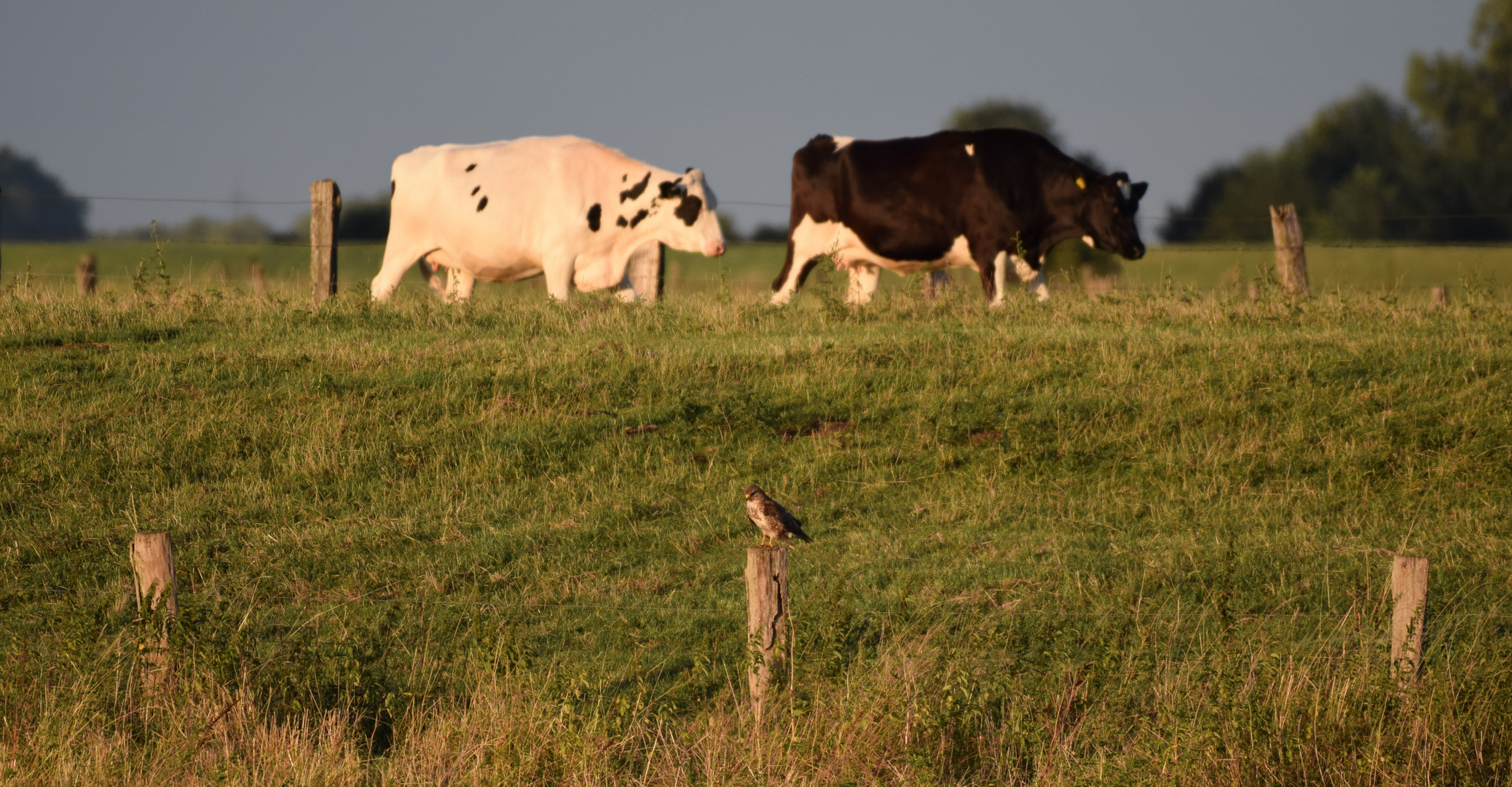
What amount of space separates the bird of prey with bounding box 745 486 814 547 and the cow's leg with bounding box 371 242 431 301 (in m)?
10.6

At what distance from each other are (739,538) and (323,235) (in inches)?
344

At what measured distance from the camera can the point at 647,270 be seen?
1691cm

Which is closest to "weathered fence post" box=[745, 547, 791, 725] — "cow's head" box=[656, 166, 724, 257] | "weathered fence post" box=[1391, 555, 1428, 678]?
"weathered fence post" box=[1391, 555, 1428, 678]

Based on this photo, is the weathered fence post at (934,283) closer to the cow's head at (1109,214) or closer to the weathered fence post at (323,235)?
the cow's head at (1109,214)

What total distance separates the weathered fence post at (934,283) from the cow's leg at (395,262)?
6190mm

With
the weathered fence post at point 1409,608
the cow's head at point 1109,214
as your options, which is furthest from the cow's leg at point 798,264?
the weathered fence post at point 1409,608

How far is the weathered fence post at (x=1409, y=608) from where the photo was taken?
5488 millimetres

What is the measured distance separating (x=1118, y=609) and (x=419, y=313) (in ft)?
27.8

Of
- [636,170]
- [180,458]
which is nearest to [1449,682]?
[180,458]

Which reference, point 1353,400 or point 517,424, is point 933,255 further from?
point 517,424

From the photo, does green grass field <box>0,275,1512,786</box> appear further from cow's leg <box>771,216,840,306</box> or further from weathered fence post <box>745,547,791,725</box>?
cow's leg <box>771,216,840,306</box>

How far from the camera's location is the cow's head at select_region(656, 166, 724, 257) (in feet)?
53.2

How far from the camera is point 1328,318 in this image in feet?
43.4

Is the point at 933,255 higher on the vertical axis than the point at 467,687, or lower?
higher
